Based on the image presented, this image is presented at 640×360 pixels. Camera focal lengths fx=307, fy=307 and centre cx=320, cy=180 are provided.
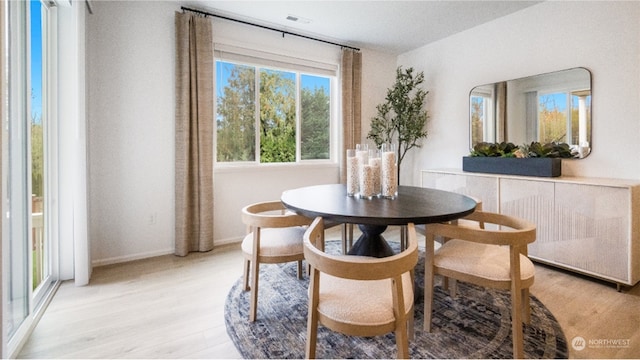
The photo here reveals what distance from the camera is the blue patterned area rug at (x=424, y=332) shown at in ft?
5.20

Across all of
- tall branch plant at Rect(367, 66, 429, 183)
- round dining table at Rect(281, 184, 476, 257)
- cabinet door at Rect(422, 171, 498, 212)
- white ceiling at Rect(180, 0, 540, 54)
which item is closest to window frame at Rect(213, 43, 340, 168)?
white ceiling at Rect(180, 0, 540, 54)

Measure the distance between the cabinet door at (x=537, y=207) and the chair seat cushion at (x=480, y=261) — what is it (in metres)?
1.21

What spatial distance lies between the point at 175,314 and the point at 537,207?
3030mm

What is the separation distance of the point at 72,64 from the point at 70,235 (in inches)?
52.9

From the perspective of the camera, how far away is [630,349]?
163cm

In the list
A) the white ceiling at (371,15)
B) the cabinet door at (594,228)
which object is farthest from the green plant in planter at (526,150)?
the white ceiling at (371,15)

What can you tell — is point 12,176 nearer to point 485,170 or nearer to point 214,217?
point 214,217

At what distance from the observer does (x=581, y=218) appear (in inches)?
96.7

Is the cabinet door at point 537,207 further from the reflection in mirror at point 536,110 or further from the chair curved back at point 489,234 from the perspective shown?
the chair curved back at point 489,234

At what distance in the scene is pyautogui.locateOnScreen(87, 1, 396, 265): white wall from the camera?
2.78 m

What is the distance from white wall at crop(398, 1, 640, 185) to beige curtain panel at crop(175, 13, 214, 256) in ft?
9.71

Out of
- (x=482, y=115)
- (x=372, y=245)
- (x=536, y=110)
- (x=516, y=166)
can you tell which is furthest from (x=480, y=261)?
(x=482, y=115)

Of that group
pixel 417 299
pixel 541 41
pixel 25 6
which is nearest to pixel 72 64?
pixel 25 6

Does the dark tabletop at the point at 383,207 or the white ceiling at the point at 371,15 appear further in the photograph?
the white ceiling at the point at 371,15
